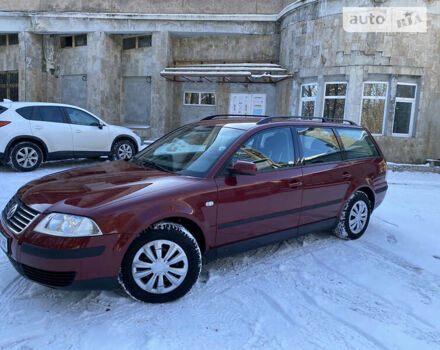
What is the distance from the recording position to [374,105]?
1331 cm

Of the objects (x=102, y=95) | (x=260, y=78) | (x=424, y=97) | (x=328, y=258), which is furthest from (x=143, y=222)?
(x=102, y=95)

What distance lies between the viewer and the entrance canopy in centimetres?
1552

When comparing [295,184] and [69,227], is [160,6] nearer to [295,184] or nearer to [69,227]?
[295,184]

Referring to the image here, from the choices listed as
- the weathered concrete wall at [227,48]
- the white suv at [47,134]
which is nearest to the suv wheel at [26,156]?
the white suv at [47,134]

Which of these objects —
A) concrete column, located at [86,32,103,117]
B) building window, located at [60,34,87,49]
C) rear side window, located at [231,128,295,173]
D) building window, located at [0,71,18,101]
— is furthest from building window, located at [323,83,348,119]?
building window, located at [0,71,18,101]

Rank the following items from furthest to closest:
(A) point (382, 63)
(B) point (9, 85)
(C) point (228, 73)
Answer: (B) point (9, 85) → (C) point (228, 73) → (A) point (382, 63)

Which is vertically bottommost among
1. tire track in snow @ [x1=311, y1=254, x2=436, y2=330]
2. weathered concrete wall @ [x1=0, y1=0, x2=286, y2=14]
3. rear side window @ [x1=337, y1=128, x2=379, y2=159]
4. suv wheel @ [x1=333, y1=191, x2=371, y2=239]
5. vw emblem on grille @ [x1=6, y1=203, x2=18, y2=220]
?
tire track in snow @ [x1=311, y1=254, x2=436, y2=330]

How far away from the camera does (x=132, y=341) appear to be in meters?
2.59

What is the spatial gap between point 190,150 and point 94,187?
3.71 ft

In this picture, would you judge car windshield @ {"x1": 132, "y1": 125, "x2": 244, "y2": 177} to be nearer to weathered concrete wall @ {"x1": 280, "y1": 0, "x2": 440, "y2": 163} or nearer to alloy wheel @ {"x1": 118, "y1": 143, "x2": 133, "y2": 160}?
alloy wheel @ {"x1": 118, "y1": 143, "x2": 133, "y2": 160}

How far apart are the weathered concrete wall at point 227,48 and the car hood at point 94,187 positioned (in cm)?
1469

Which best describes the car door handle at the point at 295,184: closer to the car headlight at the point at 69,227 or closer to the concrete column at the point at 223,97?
the car headlight at the point at 69,227

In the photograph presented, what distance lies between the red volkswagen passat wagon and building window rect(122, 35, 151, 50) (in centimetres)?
1542

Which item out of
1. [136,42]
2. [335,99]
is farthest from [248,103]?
[136,42]
